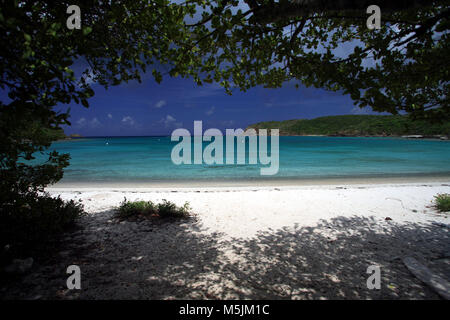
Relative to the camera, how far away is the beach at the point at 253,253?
336 centimetres

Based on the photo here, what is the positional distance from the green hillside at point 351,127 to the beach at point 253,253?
111 m

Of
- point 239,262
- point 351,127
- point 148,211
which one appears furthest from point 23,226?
point 351,127

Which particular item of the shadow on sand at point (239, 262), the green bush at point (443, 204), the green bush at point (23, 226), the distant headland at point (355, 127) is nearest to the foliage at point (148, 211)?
the shadow on sand at point (239, 262)

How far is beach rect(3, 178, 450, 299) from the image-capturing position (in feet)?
11.0

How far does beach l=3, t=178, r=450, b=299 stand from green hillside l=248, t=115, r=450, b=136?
366ft

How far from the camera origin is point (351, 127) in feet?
493

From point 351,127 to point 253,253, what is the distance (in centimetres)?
17261

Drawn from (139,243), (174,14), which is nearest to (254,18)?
(174,14)

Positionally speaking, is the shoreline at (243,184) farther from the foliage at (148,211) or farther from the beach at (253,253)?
the foliage at (148,211)

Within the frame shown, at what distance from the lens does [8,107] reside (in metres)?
1.96

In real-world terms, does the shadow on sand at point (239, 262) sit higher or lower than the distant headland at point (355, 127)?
lower

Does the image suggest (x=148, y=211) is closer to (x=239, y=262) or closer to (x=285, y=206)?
(x=239, y=262)
